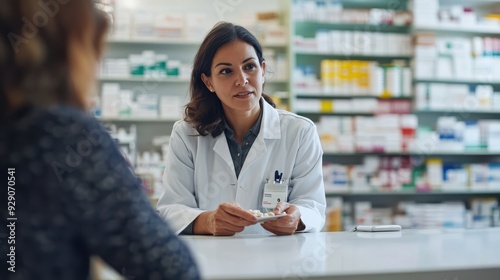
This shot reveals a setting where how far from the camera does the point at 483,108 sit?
509 cm

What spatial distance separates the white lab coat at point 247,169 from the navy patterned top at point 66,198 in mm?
1297

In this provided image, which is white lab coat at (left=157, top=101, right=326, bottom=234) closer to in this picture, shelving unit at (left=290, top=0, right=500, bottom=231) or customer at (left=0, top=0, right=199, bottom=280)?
customer at (left=0, top=0, right=199, bottom=280)

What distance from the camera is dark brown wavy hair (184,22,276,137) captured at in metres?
2.20

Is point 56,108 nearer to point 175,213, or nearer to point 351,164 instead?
point 175,213

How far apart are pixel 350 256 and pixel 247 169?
91 cm

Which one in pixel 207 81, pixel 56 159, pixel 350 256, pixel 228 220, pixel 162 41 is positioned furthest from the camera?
pixel 162 41

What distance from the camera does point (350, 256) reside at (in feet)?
4.08

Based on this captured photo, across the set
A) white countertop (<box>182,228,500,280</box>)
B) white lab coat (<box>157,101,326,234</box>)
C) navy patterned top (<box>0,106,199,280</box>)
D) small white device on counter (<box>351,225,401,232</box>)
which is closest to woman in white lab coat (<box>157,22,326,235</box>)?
white lab coat (<box>157,101,326,234</box>)

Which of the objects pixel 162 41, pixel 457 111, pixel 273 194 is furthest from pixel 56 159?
pixel 457 111

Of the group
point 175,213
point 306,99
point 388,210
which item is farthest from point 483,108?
point 175,213

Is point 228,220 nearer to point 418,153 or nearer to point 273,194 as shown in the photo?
point 273,194

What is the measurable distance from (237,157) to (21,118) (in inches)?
59.8

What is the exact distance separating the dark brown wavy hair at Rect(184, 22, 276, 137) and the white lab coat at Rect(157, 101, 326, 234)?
0.05 meters

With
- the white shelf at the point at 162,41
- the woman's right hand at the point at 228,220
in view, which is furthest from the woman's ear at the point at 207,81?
the white shelf at the point at 162,41
